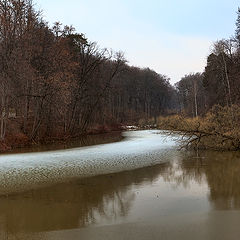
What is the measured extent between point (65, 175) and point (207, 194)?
5.69 m

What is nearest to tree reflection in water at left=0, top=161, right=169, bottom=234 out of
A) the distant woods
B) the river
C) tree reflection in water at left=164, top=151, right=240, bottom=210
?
the river

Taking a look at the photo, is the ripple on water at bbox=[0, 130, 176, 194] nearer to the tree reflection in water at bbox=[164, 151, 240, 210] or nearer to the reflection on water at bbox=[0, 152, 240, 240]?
the reflection on water at bbox=[0, 152, 240, 240]

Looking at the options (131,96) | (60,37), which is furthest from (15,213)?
(131,96)

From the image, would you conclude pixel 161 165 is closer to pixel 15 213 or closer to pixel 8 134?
pixel 15 213

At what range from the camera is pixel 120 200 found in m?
8.32

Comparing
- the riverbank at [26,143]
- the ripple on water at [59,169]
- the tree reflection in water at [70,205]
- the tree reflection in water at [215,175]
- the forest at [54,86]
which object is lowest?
the tree reflection in water at [215,175]

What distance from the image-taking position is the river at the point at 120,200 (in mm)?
5949

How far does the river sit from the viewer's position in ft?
19.5

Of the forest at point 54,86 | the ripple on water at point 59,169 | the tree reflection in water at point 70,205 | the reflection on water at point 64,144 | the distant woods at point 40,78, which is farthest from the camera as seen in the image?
the distant woods at point 40,78

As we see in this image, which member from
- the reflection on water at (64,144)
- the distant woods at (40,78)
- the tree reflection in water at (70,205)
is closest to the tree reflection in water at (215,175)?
the tree reflection in water at (70,205)

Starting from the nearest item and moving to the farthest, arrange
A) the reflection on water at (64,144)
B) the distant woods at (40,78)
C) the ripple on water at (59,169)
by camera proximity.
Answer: the ripple on water at (59,169), the reflection on water at (64,144), the distant woods at (40,78)

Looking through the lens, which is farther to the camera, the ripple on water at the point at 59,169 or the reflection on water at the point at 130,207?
the ripple on water at the point at 59,169

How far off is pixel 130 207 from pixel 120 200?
0.74 metres

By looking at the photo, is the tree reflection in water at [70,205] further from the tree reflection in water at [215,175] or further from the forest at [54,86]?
the forest at [54,86]
